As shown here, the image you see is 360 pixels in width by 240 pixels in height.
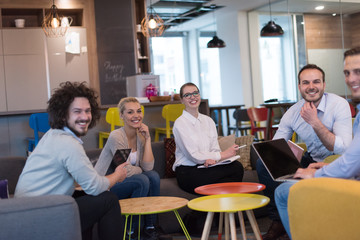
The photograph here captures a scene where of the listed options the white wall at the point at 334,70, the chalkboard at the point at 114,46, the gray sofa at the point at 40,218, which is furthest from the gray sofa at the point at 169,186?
the white wall at the point at 334,70

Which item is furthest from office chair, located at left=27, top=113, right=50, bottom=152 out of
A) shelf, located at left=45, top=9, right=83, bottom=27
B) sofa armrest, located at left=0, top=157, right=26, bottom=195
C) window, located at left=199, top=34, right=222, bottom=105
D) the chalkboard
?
Answer: window, located at left=199, top=34, right=222, bottom=105

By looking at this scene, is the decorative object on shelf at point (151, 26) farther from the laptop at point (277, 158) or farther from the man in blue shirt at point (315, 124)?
the laptop at point (277, 158)

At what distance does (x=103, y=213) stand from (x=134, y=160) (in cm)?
108

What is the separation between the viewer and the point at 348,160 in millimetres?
2027

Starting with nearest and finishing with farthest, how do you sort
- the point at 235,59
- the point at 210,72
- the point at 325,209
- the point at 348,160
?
the point at 325,209, the point at 348,160, the point at 235,59, the point at 210,72

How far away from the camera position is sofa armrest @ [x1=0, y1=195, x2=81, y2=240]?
205cm

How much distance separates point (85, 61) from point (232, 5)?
3.71 metres

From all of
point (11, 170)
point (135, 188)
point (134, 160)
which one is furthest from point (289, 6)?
point (11, 170)

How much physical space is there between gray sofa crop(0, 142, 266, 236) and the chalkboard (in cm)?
408

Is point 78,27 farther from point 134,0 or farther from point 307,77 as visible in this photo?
point 307,77

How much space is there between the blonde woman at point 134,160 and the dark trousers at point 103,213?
2.30 feet

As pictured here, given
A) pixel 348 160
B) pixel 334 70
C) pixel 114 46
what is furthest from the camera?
pixel 334 70

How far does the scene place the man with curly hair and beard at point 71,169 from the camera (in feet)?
7.79

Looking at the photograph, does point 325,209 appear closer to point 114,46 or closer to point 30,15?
point 114,46
